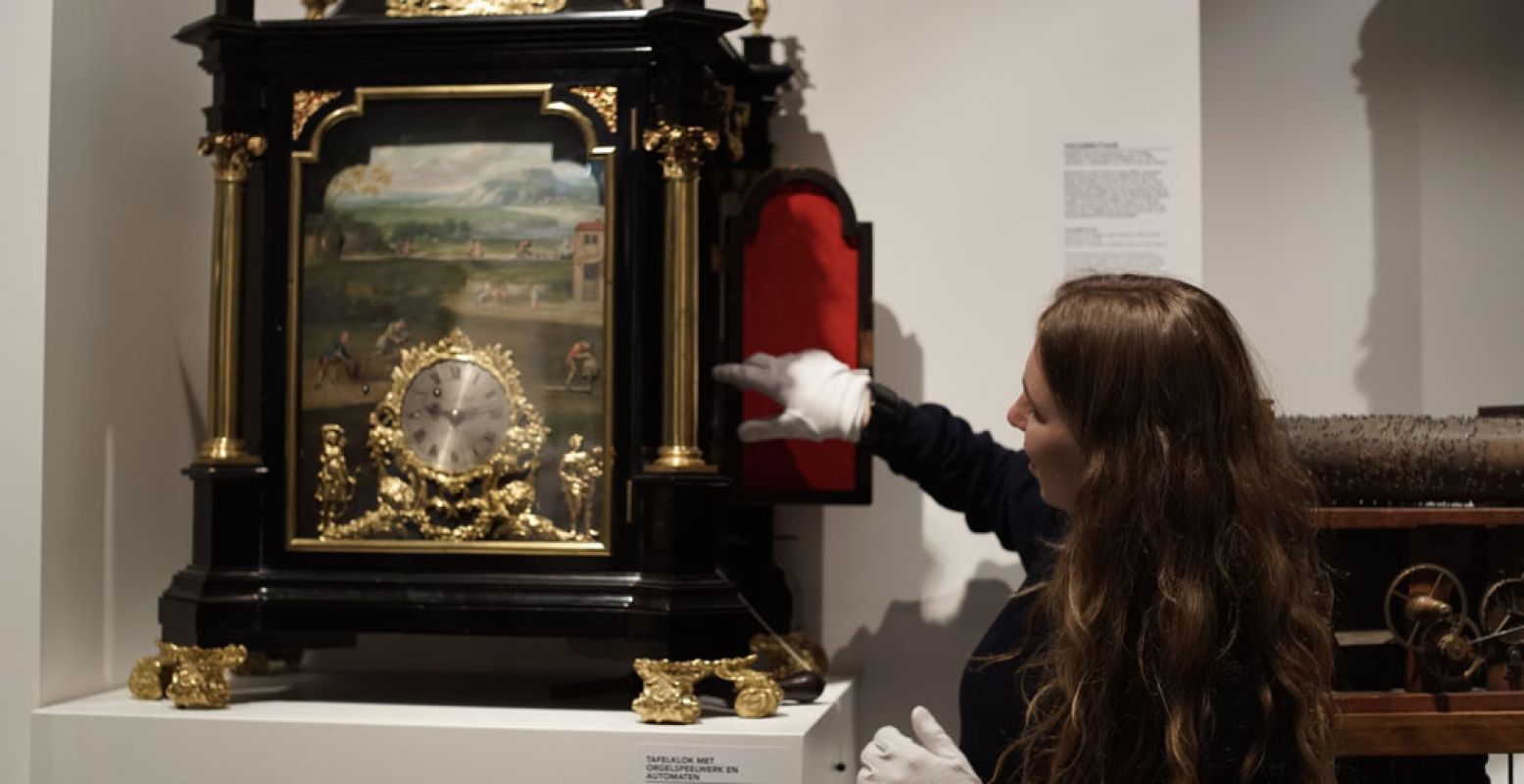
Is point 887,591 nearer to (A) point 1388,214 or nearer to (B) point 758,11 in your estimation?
(B) point 758,11

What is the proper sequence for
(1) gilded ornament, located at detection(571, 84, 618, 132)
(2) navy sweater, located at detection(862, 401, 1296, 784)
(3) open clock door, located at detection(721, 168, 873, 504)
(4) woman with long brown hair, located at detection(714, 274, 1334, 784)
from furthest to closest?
(3) open clock door, located at detection(721, 168, 873, 504) < (1) gilded ornament, located at detection(571, 84, 618, 132) < (2) navy sweater, located at detection(862, 401, 1296, 784) < (4) woman with long brown hair, located at detection(714, 274, 1334, 784)

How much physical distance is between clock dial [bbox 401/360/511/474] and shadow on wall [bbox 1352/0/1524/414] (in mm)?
1721

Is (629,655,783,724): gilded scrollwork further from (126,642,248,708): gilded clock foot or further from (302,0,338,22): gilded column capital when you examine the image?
(302,0,338,22): gilded column capital

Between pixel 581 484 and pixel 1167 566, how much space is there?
3.44 feet

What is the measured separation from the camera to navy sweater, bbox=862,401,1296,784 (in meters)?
1.93

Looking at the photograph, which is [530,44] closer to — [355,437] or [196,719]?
[355,437]

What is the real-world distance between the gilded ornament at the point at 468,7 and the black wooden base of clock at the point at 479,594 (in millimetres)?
718

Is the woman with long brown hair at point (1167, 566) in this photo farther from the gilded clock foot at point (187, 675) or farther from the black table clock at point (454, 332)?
the gilded clock foot at point (187, 675)

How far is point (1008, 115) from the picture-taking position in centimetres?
303

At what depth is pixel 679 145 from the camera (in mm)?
2502

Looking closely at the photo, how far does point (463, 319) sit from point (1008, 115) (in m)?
1.06

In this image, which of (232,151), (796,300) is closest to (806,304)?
(796,300)

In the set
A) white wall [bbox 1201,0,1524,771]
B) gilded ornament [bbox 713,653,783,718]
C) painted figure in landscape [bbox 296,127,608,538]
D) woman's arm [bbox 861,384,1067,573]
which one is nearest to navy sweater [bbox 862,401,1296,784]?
woman's arm [bbox 861,384,1067,573]

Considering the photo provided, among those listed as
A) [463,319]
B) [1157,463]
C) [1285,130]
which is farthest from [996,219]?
[1157,463]
